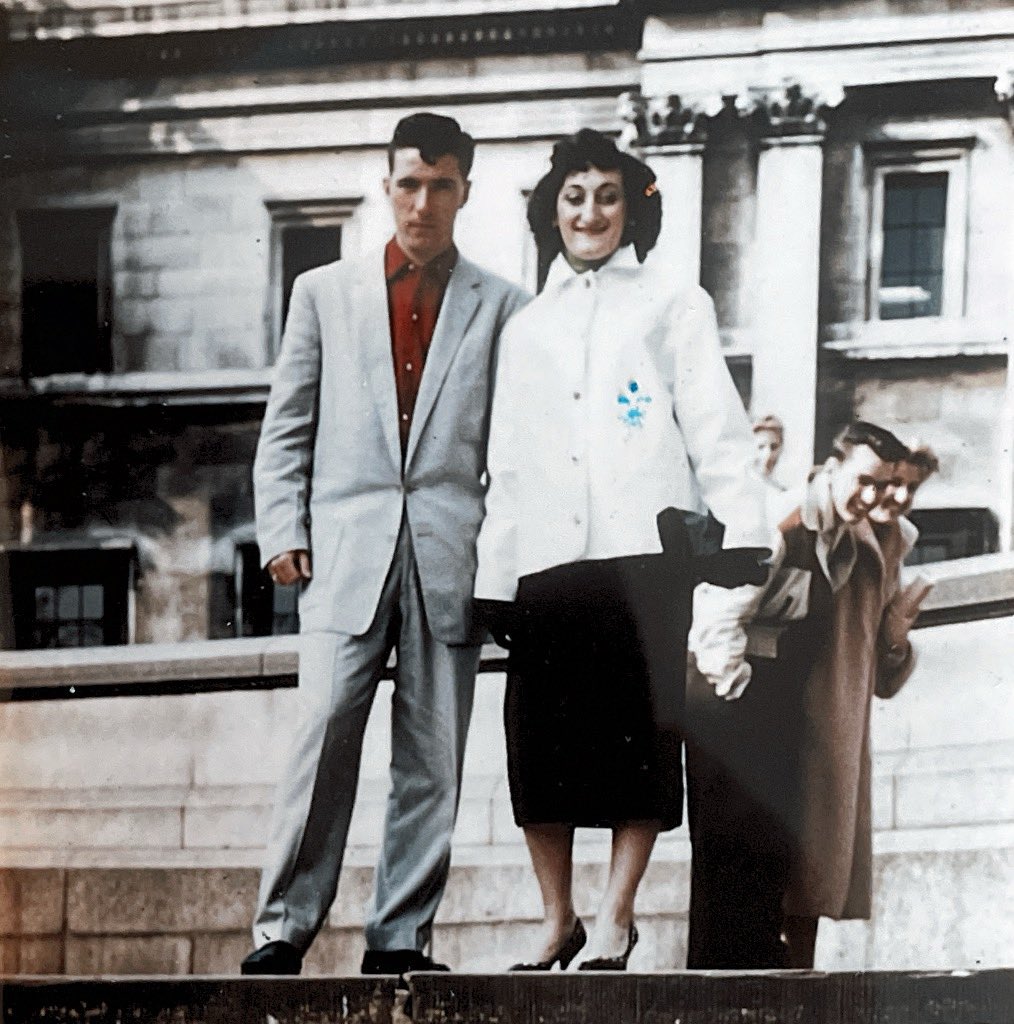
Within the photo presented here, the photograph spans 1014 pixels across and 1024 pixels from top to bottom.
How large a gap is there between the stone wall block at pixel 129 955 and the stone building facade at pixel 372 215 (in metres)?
1.18

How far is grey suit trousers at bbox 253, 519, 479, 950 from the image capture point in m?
8.55

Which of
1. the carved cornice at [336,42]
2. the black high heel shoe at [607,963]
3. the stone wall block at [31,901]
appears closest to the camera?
the black high heel shoe at [607,963]

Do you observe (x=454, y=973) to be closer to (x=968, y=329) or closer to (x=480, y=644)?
(x=480, y=644)

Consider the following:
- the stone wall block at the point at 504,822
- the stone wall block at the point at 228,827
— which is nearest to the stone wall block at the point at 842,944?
the stone wall block at the point at 504,822

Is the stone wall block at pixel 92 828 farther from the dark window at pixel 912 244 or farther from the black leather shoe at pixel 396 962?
the dark window at pixel 912 244

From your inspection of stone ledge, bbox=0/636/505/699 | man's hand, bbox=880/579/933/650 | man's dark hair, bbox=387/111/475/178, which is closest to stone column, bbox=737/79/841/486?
man's hand, bbox=880/579/933/650

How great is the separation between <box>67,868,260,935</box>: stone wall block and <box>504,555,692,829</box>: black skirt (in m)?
1.20

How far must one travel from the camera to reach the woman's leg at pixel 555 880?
28.0 ft

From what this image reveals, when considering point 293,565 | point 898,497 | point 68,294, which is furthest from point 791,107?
point 68,294

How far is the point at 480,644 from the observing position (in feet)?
28.2

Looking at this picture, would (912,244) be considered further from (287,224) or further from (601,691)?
(287,224)

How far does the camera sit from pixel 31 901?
888cm

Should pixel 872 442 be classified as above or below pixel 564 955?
above

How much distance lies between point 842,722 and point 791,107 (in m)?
2.41
